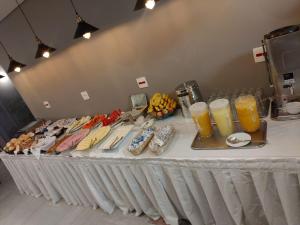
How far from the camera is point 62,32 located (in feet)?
6.94

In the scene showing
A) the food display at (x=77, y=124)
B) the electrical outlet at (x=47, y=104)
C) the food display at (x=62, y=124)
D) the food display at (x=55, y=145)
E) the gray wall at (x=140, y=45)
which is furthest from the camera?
the electrical outlet at (x=47, y=104)

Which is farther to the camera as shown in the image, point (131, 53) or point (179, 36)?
point (131, 53)

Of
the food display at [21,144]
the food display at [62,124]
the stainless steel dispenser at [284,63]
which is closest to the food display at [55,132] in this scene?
the food display at [62,124]

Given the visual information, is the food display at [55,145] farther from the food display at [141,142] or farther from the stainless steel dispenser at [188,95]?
the stainless steel dispenser at [188,95]

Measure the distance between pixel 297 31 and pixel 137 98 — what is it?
1214 mm

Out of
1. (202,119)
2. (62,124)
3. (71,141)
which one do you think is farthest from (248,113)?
(62,124)

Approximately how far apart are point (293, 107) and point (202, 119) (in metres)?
0.44

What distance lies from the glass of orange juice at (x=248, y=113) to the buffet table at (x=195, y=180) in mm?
82

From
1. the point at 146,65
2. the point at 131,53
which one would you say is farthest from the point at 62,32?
the point at 146,65

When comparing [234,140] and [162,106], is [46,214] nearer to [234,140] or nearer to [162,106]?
[162,106]

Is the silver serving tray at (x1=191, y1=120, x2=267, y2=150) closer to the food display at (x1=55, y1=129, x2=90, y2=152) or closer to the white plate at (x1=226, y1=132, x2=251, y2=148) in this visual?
the white plate at (x1=226, y1=132, x2=251, y2=148)

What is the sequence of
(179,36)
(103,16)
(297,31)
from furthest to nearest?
(103,16)
(179,36)
(297,31)

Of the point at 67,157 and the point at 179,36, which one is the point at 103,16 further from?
the point at 67,157

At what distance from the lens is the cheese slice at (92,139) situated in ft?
5.78
